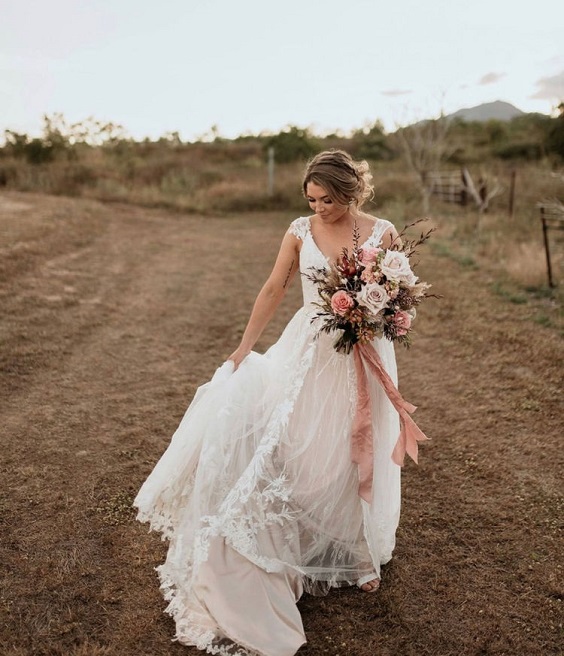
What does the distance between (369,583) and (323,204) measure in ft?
6.50

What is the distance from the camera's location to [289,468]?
2918mm

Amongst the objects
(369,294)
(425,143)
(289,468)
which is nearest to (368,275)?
(369,294)

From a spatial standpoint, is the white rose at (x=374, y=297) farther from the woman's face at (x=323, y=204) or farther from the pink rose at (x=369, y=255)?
the woman's face at (x=323, y=204)

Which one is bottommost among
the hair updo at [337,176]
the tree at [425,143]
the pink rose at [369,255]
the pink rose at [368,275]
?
the pink rose at [368,275]

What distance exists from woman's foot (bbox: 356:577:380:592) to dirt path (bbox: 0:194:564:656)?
0.04 metres

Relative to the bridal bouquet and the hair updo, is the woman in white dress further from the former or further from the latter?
the bridal bouquet

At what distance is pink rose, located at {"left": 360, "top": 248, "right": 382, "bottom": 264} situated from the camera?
262 centimetres

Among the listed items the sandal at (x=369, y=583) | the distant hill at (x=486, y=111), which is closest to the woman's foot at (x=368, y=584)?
the sandal at (x=369, y=583)

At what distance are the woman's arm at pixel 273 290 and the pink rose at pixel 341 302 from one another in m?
0.55

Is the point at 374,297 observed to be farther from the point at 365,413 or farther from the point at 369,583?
the point at 369,583

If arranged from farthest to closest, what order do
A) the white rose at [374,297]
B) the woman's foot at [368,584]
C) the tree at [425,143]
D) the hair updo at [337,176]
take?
the tree at [425,143] < the woman's foot at [368,584] < the hair updo at [337,176] < the white rose at [374,297]

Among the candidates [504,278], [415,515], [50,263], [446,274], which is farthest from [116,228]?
[415,515]

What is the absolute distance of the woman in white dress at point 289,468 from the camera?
2713 millimetres

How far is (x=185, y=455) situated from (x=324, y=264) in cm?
120
